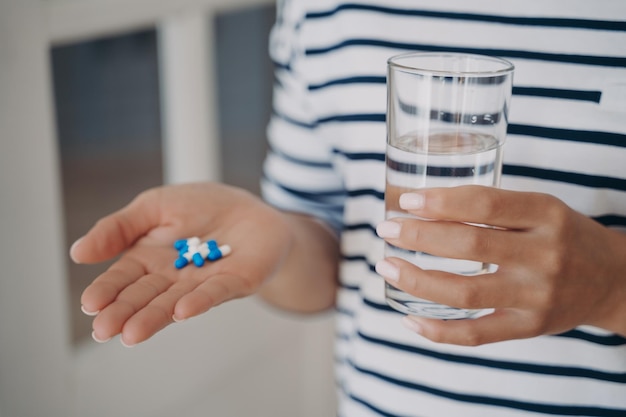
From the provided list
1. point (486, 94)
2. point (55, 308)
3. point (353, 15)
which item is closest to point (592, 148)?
point (486, 94)

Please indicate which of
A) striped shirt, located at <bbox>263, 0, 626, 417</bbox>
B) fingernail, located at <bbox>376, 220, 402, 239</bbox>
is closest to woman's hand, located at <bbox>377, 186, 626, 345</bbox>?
fingernail, located at <bbox>376, 220, 402, 239</bbox>

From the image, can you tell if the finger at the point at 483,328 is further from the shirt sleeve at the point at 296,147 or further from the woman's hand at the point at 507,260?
the shirt sleeve at the point at 296,147

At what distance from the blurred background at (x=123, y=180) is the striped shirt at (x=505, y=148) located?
45cm

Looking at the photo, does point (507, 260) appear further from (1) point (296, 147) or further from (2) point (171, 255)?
(1) point (296, 147)

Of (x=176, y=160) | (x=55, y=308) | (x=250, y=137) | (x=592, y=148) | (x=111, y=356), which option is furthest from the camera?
(x=250, y=137)

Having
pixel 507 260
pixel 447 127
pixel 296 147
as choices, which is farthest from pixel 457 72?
pixel 296 147

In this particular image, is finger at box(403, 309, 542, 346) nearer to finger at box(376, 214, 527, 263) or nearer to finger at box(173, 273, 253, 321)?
finger at box(376, 214, 527, 263)

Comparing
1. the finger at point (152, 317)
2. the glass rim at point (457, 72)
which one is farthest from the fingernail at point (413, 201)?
the finger at point (152, 317)

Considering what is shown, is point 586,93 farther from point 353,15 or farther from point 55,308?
point 55,308

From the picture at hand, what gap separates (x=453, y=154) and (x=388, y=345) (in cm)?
31

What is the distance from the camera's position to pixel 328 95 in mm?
868

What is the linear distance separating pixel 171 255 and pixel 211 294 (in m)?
0.11

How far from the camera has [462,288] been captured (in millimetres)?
571

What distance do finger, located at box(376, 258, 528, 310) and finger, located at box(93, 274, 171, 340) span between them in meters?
0.22
